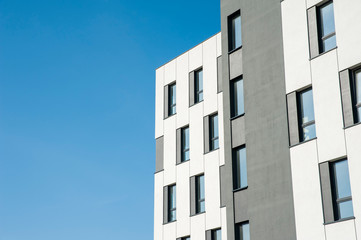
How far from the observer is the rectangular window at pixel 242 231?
79.6ft

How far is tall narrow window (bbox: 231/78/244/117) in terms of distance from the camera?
26.5 meters

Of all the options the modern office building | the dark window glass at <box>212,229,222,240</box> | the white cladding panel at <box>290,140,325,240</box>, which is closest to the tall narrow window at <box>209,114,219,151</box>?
the modern office building

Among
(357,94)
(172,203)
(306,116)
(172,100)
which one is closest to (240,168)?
(306,116)

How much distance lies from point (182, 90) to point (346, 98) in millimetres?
13279

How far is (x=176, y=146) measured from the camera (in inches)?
1264

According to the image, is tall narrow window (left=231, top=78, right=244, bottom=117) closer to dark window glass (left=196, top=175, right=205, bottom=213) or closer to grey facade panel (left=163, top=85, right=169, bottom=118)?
dark window glass (left=196, top=175, right=205, bottom=213)

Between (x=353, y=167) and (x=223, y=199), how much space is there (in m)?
9.13

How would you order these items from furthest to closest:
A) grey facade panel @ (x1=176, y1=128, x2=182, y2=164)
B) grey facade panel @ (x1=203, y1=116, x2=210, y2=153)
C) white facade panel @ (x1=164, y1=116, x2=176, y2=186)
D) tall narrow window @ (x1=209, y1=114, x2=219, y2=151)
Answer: white facade panel @ (x1=164, y1=116, x2=176, y2=186) < grey facade panel @ (x1=176, y1=128, x2=182, y2=164) < grey facade panel @ (x1=203, y1=116, x2=210, y2=153) < tall narrow window @ (x1=209, y1=114, x2=219, y2=151)

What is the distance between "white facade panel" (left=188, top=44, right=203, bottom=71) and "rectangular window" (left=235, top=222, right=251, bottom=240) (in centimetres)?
1090

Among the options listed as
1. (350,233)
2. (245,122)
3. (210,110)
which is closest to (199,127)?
(210,110)

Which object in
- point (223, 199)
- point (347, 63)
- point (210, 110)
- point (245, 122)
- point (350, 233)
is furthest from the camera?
point (210, 110)

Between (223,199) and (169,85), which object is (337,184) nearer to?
(223,199)

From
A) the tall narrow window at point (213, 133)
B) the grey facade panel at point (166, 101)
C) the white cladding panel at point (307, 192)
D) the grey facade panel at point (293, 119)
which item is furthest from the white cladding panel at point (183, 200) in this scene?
the white cladding panel at point (307, 192)

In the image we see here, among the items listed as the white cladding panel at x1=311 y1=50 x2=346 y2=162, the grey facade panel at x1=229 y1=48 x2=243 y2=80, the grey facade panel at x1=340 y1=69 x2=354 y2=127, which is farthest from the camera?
the grey facade panel at x1=229 y1=48 x2=243 y2=80
